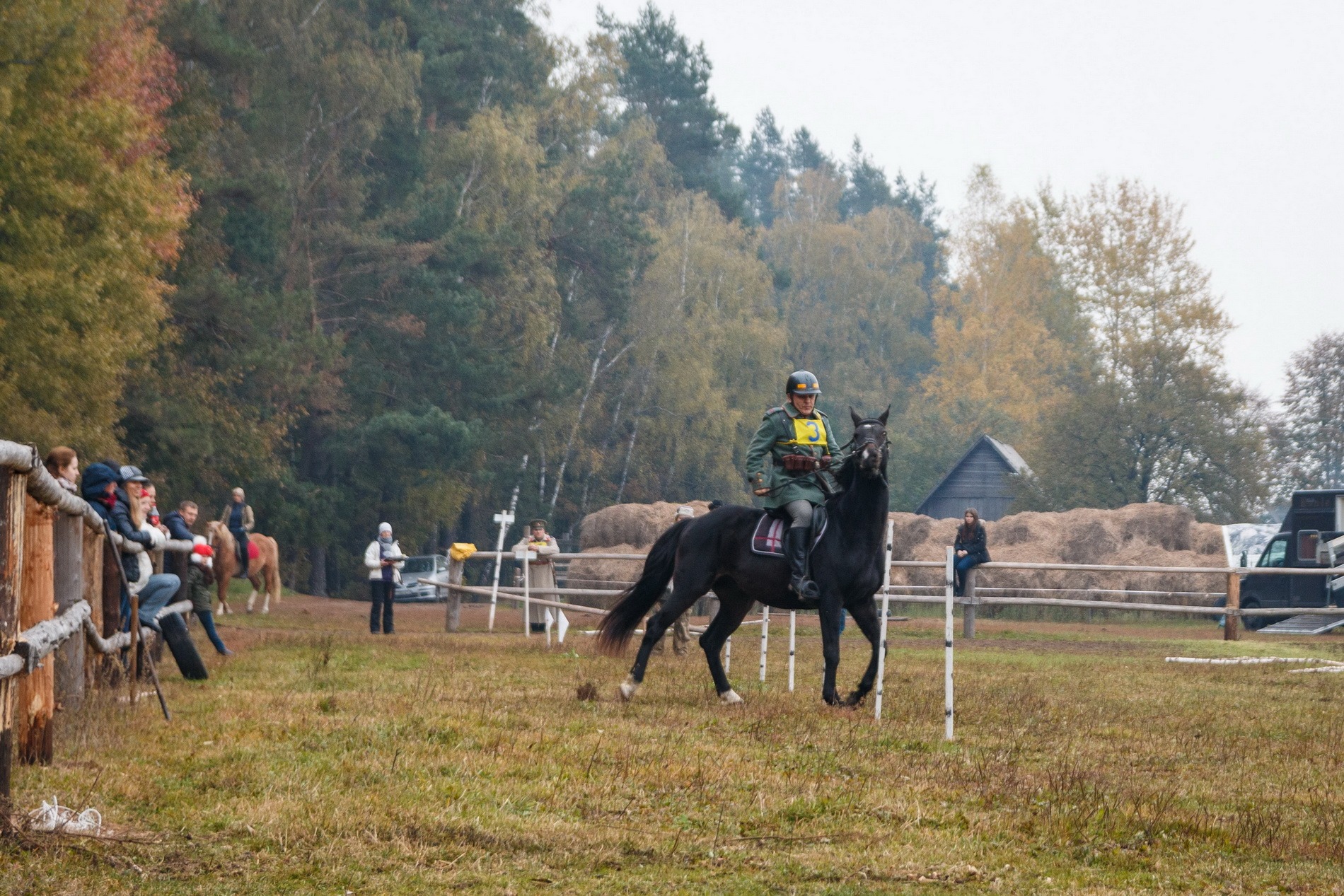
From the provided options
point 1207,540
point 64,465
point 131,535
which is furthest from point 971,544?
point 64,465

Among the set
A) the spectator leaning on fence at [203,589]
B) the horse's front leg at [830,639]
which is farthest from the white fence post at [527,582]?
the horse's front leg at [830,639]

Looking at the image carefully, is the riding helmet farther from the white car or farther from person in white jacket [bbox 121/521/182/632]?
the white car

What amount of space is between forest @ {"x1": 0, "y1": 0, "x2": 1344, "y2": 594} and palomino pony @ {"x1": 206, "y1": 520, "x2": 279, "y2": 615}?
7.73ft

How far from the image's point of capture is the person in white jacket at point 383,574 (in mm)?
22812

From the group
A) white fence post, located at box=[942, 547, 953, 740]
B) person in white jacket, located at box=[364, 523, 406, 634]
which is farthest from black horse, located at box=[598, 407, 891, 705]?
person in white jacket, located at box=[364, 523, 406, 634]

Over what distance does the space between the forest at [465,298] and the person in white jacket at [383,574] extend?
5.89 m

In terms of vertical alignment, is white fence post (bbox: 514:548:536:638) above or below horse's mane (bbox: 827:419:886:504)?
below

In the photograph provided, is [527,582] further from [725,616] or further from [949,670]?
[949,670]

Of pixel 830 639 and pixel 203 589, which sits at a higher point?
pixel 203 589

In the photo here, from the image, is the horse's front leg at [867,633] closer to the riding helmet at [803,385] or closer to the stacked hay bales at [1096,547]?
the riding helmet at [803,385]

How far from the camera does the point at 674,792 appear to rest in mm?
6930

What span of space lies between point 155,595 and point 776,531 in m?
4.70

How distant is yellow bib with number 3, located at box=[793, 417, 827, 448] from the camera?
38.5 feet

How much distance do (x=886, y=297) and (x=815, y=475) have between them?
258 ft
